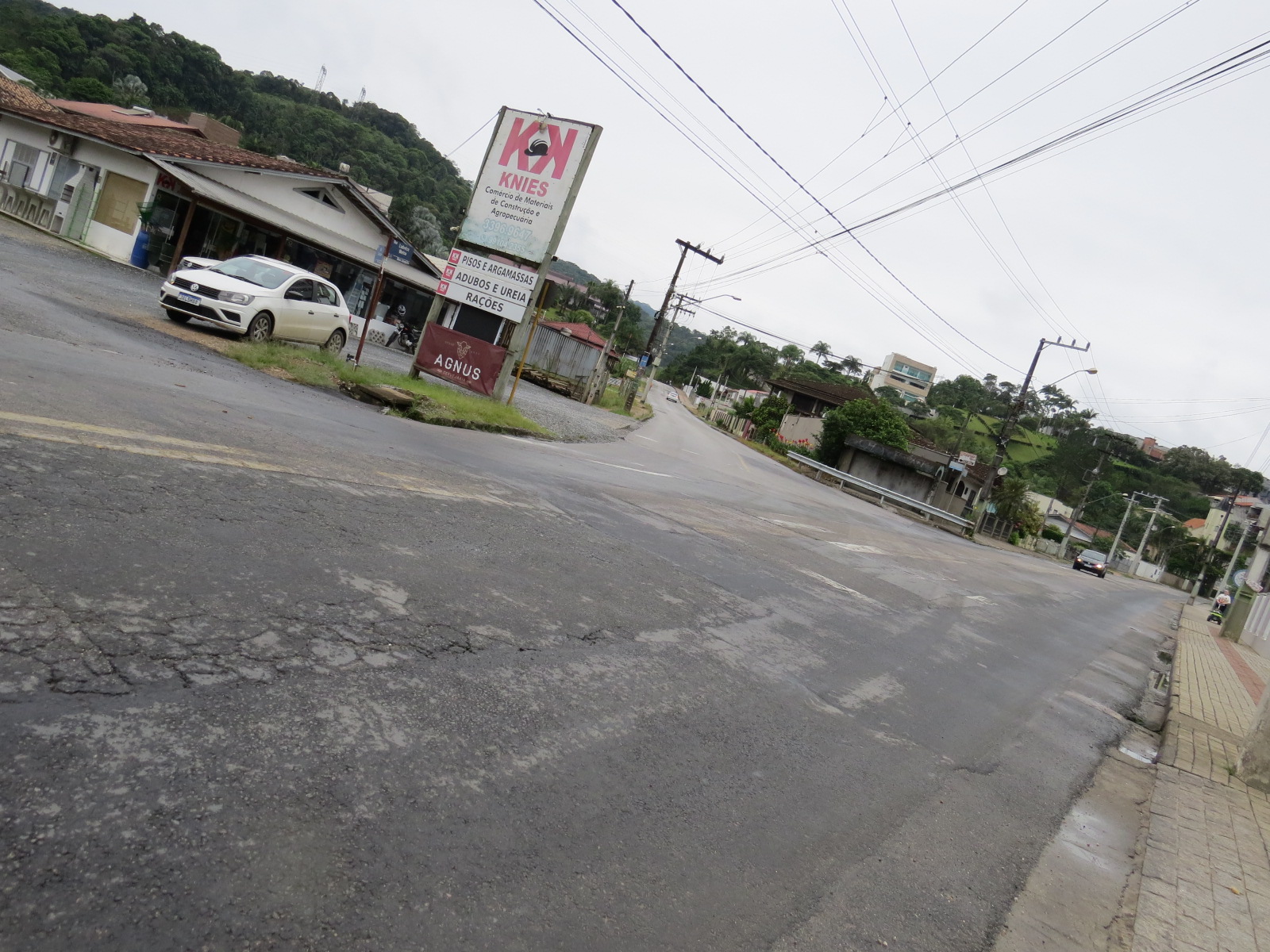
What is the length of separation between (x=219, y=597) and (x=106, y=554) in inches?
23.5

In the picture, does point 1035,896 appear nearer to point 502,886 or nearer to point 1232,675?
point 502,886

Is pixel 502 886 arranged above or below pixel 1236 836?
below

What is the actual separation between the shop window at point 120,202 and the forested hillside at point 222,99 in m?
30.4

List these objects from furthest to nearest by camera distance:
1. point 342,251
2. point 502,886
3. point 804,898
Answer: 1. point 342,251
2. point 804,898
3. point 502,886

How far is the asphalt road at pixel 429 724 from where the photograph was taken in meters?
2.31

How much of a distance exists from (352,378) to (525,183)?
20.4 ft

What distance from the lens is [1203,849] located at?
4.80m

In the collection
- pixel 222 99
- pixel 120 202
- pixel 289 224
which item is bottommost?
pixel 120 202

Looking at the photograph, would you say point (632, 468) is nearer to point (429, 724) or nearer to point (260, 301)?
point (260, 301)

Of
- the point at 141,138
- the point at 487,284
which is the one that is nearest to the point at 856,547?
the point at 487,284

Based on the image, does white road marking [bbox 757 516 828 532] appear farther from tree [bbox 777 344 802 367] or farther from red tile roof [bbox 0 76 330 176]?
tree [bbox 777 344 802 367]

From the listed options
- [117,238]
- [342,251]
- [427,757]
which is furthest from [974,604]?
[117,238]

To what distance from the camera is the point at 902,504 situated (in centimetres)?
3956

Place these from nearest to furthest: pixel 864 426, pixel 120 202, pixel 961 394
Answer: pixel 120 202, pixel 864 426, pixel 961 394
